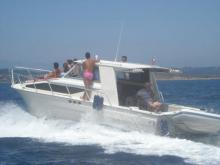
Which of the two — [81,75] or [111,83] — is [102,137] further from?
[81,75]

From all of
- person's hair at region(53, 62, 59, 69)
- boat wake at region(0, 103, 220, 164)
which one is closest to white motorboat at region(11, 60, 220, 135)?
boat wake at region(0, 103, 220, 164)

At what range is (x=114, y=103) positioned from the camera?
40.8 feet

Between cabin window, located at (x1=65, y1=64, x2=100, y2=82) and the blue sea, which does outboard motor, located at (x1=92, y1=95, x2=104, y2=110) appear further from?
cabin window, located at (x1=65, y1=64, x2=100, y2=82)

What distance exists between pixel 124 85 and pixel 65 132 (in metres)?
2.17

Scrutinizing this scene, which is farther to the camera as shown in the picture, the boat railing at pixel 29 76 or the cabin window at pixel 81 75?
the boat railing at pixel 29 76

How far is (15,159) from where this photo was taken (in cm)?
1006

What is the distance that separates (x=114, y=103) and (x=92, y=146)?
1.75 metres

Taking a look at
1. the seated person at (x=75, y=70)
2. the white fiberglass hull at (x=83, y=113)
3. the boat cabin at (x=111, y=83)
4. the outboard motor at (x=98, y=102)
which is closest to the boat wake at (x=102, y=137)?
the white fiberglass hull at (x=83, y=113)

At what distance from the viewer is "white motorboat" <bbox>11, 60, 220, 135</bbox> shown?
11367mm

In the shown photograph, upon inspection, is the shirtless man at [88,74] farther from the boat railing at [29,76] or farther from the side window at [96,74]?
the boat railing at [29,76]

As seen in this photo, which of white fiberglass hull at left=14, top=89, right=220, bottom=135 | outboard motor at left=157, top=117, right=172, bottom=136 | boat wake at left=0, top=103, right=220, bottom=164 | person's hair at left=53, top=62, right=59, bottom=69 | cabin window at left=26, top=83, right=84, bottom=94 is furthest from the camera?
person's hair at left=53, top=62, right=59, bottom=69

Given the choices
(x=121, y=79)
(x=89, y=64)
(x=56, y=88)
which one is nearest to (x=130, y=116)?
(x=121, y=79)

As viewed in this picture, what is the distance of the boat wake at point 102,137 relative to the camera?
10234mm

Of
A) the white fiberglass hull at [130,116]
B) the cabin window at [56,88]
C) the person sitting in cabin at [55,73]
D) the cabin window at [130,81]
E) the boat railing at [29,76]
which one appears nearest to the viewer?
the white fiberglass hull at [130,116]
